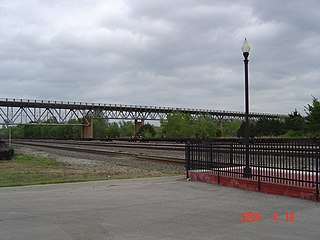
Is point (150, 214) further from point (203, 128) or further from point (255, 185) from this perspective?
point (203, 128)

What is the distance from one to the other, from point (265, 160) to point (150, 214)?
4745mm

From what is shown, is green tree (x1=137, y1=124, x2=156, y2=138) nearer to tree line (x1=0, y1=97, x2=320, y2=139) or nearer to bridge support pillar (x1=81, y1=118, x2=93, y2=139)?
tree line (x1=0, y1=97, x2=320, y2=139)

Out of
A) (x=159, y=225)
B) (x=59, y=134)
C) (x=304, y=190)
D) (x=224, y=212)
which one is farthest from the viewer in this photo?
(x=59, y=134)

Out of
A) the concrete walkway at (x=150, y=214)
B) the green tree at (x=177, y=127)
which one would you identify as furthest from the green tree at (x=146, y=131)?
the concrete walkway at (x=150, y=214)

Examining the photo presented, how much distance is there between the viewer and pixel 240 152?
41.8 feet

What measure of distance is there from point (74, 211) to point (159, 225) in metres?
2.50

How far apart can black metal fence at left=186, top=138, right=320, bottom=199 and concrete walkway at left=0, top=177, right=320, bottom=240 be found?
83cm

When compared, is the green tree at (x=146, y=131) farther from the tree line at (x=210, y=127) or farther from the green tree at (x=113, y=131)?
the green tree at (x=113, y=131)

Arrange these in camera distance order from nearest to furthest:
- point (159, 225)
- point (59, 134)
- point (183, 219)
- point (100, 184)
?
point (159, 225)
point (183, 219)
point (100, 184)
point (59, 134)

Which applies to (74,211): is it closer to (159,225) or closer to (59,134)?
(159,225)

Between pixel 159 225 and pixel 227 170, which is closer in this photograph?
pixel 159 225

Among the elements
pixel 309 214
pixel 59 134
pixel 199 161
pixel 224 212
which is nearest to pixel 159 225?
pixel 224 212

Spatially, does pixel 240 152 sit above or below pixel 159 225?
above

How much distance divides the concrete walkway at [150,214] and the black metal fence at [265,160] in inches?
32.8
